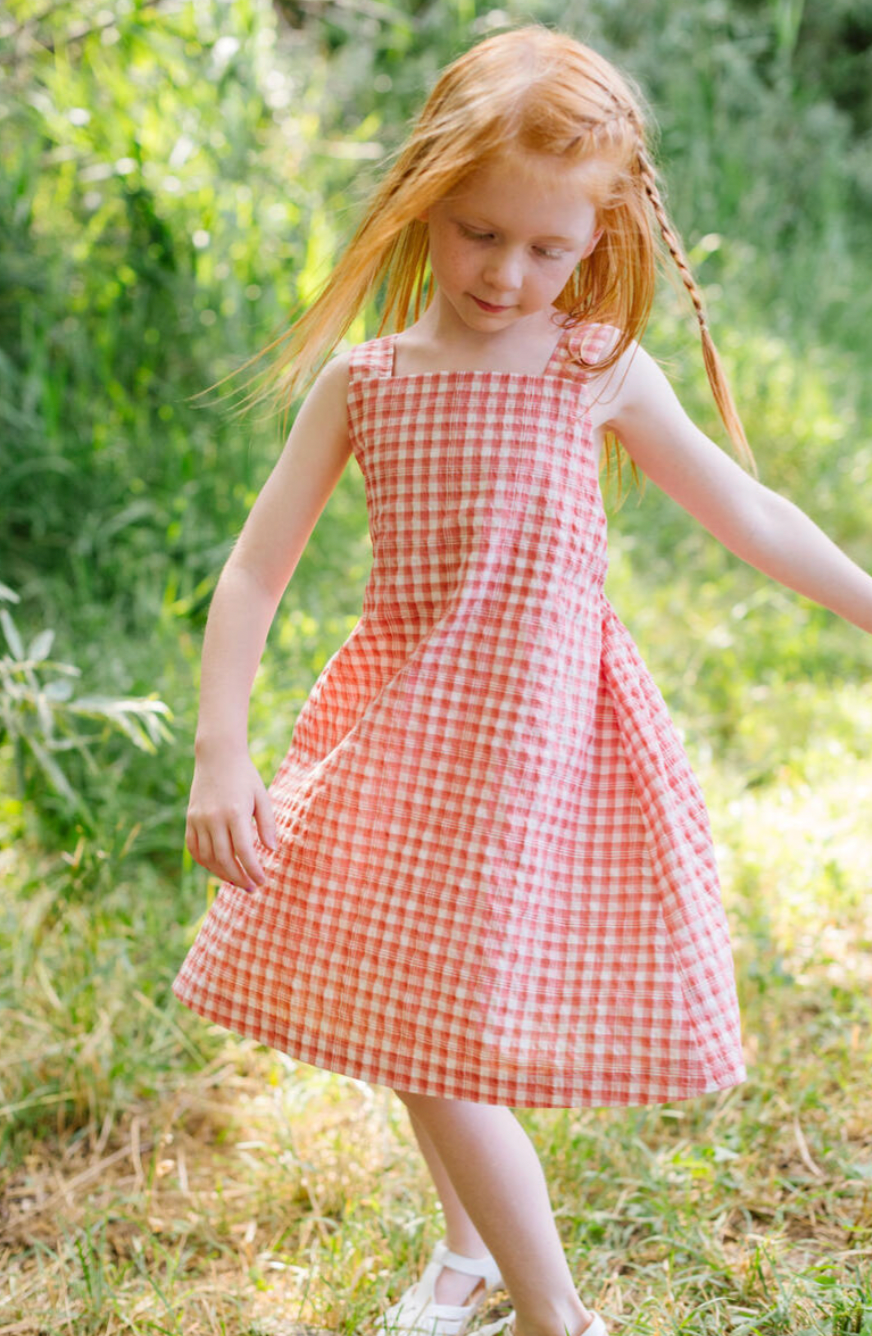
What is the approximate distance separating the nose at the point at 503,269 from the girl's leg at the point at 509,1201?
85 centimetres

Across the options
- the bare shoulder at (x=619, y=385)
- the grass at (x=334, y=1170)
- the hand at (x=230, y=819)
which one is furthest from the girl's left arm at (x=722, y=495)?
the grass at (x=334, y=1170)

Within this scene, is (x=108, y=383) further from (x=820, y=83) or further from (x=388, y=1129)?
(x=820, y=83)

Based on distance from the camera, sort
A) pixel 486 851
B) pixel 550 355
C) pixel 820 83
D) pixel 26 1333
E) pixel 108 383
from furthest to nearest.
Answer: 1. pixel 820 83
2. pixel 108 383
3. pixel 26 1333
4. pixel 550 355
5. pixel 486 851

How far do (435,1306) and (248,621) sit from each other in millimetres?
869

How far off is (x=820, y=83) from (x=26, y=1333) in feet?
21.4

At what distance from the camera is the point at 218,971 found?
1.42 metres

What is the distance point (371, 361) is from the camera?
145 centimetres

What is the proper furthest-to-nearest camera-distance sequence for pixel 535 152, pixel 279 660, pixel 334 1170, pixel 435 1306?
pixel 279 660, pixel 334 1170, pixel 435 1306, pixel 535 152

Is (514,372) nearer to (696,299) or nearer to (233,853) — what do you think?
(696,299)

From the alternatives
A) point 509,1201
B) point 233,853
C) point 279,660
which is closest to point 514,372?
point 233,853

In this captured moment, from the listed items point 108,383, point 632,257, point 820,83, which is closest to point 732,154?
point 820,83

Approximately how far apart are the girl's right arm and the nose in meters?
0.23

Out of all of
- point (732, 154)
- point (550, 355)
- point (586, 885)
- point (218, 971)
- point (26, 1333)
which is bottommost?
point (26, 1333)

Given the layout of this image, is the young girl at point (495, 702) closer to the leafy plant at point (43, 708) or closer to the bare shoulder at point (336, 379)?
the bare shoulder at point (336, 379)
